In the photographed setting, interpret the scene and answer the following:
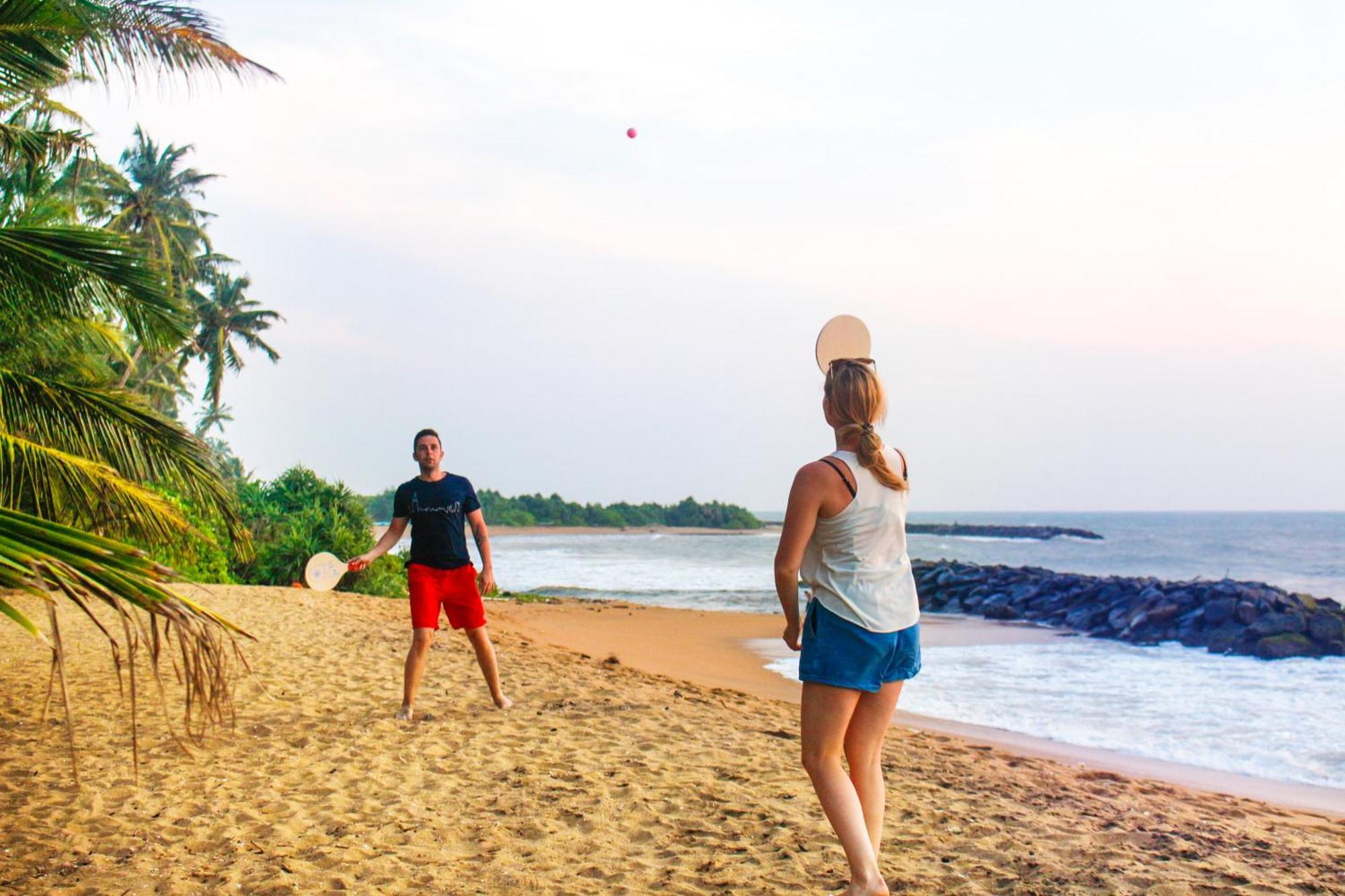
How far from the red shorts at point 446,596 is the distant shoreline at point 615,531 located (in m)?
62.2

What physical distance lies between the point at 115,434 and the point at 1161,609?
58.7 feet

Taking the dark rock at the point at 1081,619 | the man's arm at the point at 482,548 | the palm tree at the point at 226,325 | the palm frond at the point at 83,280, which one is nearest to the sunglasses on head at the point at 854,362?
the man's arm at the point at 482,548

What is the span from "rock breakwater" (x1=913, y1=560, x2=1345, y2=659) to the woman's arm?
15.5 meters

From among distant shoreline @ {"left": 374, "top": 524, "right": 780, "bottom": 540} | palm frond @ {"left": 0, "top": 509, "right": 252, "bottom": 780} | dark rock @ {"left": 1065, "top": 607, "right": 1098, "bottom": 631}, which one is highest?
palm frond @ {"left": 0, "top": 509, "right": 252, "bottom": 780}

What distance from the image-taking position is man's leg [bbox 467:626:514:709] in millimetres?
7047

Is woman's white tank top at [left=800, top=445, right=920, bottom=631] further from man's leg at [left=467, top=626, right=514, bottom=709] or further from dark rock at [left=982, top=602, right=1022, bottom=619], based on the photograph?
dark rock at [left=982, top=602, right=1022, bottom=619]

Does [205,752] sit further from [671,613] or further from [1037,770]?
[671,613]

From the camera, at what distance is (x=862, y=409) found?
11.0 ft

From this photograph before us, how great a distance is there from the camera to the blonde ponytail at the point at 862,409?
328cm

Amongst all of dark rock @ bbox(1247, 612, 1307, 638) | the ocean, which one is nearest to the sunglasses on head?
the ocean

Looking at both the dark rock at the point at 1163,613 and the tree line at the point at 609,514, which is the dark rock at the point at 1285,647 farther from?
the tree line at the point at 609,514

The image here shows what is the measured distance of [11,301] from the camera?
22.8 ft

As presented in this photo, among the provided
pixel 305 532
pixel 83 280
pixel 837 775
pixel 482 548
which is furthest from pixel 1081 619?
pixel 837 775

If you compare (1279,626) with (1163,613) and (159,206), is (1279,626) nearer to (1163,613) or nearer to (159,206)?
(1163,613)
